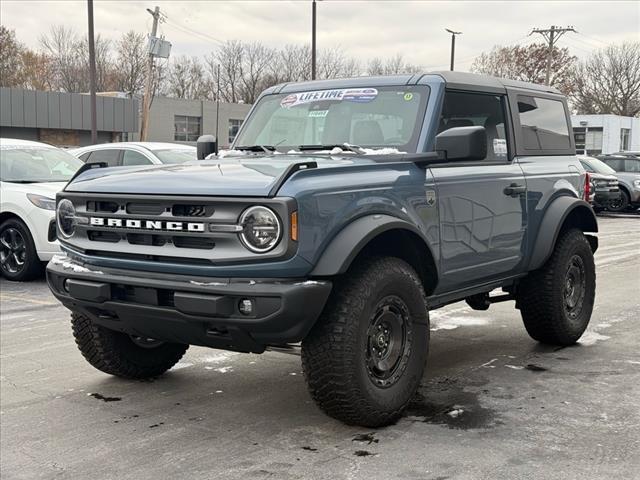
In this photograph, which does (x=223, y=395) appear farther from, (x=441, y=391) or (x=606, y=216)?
(x=606, y=216)

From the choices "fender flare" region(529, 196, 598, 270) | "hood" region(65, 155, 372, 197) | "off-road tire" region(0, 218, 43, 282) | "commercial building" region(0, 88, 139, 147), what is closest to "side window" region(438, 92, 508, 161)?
"fender flare" region(529, 196, 598, 270)

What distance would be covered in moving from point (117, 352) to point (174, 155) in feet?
25.5

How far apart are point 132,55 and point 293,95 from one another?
6653cm

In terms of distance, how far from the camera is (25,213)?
9.43 meters

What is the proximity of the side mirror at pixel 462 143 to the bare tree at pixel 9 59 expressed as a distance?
215ft

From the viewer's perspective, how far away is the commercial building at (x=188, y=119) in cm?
5431

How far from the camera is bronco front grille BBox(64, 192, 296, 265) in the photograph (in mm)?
3697

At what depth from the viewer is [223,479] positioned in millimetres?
3574

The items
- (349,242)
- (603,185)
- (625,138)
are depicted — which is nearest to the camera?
(349,242)

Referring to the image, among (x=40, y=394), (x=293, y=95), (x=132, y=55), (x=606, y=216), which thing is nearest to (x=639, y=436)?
(x=293, y=95)

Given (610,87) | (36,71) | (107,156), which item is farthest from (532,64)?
(107,156)

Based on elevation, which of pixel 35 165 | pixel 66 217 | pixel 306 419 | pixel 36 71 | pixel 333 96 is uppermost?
pixel 36 71

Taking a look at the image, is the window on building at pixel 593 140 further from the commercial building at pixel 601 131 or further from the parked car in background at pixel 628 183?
the parked car in background at pixel 628 183

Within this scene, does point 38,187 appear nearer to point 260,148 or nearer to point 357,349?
point 260,148
